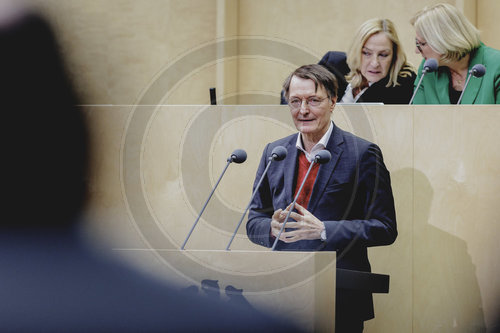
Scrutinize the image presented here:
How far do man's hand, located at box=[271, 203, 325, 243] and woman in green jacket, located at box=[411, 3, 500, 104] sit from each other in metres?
0.98

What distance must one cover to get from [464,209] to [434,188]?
0.12 metres

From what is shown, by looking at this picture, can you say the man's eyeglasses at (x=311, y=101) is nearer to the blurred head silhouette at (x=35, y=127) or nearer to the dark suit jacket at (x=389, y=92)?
the dark suit jacket at (x=389, y=92)

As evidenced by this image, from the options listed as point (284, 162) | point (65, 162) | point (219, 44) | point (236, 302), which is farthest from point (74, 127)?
point (219, 44)

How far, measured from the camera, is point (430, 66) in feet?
8.36

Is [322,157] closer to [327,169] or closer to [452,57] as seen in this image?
[327,169]

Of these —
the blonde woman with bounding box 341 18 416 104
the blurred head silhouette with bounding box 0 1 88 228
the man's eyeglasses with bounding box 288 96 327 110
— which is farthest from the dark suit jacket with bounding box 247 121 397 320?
the blurred head silhouette with bounding box 0 1 88 228

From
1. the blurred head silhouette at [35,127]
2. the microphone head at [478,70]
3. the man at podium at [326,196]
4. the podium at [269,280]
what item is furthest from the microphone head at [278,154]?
the microphone head at [478,70]

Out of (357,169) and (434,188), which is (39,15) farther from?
(434,188)

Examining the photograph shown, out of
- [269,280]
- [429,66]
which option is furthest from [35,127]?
[429,66]

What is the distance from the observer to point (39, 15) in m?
1.13

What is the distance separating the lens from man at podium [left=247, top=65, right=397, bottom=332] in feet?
6.24

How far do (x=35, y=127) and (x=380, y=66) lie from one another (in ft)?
5.95

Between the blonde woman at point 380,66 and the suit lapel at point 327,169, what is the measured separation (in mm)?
711

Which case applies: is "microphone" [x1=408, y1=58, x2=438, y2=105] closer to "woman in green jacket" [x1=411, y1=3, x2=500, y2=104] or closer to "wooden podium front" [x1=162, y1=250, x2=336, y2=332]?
"woman in green jacket" [x1=411, y1=3, x2=500, y2=104]
